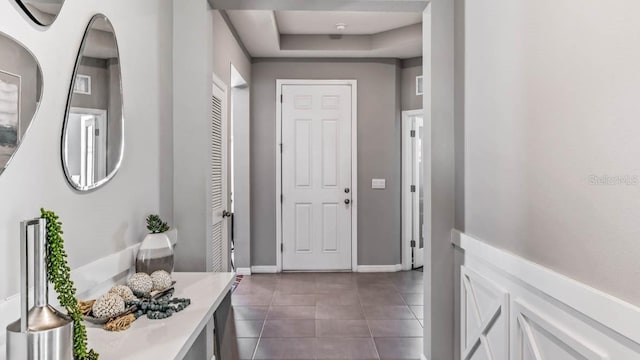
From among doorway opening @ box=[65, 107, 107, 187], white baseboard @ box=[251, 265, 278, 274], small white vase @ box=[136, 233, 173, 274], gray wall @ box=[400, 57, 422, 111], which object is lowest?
white baseboard @ box=[251, 265, 278, 274]

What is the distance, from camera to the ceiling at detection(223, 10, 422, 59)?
13.4 feet

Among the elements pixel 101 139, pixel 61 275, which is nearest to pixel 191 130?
pixel 101 139

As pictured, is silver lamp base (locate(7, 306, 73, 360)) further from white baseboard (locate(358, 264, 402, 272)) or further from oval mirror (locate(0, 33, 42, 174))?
white baseboard (locate(358, 264, 402, 272))

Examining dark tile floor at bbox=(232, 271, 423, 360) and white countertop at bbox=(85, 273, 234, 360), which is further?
dark tile floor at bbox=(232, 271, 423, 360)

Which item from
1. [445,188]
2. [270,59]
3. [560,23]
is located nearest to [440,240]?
[445,188]

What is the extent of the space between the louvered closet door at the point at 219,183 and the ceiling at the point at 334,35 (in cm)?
93

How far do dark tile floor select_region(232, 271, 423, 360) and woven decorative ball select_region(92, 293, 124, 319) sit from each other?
164 cm

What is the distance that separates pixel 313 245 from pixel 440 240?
9.55 feet

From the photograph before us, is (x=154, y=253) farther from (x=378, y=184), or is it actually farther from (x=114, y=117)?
(x=378, y=184)

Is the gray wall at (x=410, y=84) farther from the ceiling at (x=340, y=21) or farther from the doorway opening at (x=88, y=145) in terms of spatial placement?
the doorway opening at (x=88, y=145)

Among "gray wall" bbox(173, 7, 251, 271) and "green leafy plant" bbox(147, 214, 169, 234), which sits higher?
"gray wall" bbox(173, 7, 251, 271)

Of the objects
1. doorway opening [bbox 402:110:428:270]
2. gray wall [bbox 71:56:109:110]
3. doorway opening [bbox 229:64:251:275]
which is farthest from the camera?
doorway opening [bbox 402:110:428:270]

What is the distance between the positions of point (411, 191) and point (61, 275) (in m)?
4.65

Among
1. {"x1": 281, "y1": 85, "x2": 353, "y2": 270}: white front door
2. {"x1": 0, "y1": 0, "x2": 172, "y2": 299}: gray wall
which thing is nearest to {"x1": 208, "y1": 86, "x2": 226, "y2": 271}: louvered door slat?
{"x1": 0, "y1": 0, "x2": 172, "y2": 299}: gray wall
